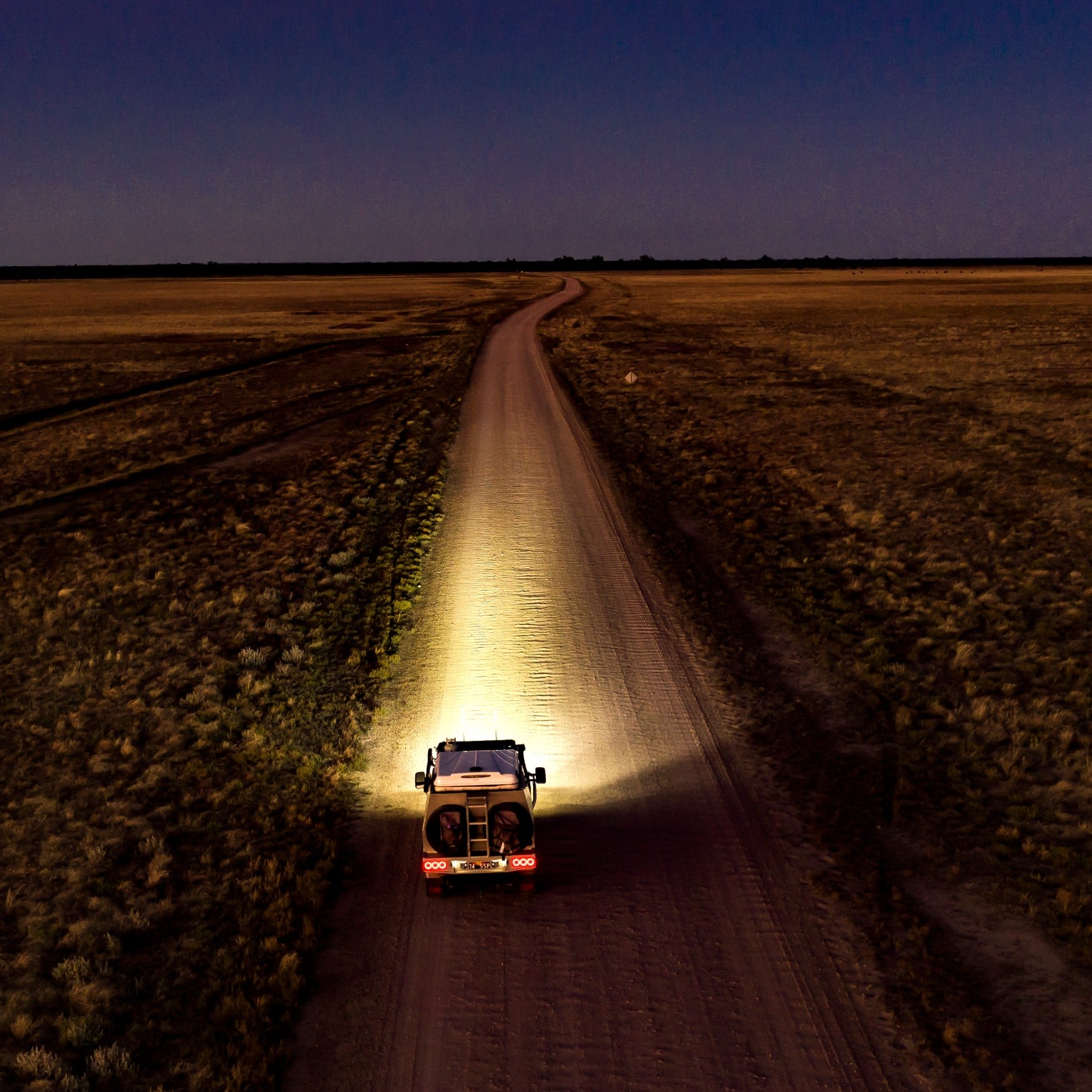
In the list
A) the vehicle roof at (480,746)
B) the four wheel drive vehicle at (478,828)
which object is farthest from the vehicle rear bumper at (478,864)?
the vehicle roof at (480,746)

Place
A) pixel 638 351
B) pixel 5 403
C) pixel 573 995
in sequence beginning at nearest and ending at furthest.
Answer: pixel 573 995
pixel 5 403
pixel 638 351

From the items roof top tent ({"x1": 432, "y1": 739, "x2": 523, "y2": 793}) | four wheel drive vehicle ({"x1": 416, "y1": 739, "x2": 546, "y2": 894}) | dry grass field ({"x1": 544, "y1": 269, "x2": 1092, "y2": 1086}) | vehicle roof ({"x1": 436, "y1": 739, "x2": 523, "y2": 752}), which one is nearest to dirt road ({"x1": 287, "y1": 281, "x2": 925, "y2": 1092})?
four wheel drive vehicle ({"x1": 416, "y1": 739, "x2": 546, "y2": 894})

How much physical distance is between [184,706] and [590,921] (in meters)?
7.94

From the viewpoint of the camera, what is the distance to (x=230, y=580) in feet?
60.3

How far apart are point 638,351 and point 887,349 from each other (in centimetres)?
1761

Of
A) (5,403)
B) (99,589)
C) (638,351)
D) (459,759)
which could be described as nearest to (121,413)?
(5,403)

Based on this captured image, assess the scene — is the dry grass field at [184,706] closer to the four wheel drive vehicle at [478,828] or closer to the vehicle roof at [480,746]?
the four wheel drive vehicle at [478,828]

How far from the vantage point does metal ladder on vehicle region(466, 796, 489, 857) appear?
353 inches

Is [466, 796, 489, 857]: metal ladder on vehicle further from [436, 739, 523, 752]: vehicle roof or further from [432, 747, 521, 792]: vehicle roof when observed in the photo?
[436, 739, 523, 752]: vehicle roof

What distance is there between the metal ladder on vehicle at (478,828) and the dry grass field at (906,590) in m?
4.15

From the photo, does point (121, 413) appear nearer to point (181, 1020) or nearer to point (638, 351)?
point (638, 351)

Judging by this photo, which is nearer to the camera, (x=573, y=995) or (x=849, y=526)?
(x=573, y=995)

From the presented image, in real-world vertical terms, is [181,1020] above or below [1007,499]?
below

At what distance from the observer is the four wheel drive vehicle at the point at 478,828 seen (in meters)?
8.90
